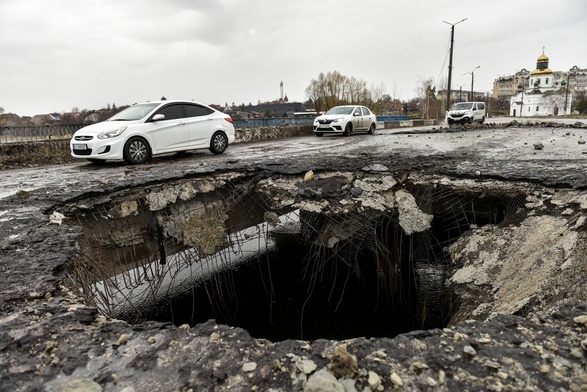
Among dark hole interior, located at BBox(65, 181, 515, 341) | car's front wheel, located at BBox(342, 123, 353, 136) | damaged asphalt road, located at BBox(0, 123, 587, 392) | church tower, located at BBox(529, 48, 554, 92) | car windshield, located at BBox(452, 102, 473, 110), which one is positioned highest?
church tower, located at BBox(529, 48, 554, 92)

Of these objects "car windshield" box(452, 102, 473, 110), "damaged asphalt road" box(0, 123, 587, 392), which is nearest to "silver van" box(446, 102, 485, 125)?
"car windshield" box(452, 102, 473, 110)

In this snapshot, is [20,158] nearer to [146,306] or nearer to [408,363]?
[146,306]

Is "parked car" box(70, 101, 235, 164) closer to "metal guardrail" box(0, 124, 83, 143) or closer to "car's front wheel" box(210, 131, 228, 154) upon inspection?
"car's front wheel" box(210, 131, 228, 154)

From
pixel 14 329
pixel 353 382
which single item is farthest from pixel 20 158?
pixel 353 382

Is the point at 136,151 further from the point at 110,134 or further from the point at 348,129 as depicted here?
the point at 348,129

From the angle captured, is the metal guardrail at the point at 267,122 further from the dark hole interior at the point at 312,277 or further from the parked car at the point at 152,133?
the dark hole interior at the point at 312,277

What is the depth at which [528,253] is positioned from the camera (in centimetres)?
357

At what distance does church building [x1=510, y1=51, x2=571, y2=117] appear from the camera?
62938mm

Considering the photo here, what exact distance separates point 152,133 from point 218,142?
1.87 metres

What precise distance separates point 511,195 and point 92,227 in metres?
5.48

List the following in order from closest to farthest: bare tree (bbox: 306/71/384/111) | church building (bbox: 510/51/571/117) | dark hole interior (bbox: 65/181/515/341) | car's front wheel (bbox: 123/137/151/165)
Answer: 1. dark hole interior (bbox: 65/181/515/341)
2. car's front wheel (bbox: 123/137/151/165)
3. bare tree (bbox: 306/71/384/111)
4. church building (bbox: 510/51/571/117)

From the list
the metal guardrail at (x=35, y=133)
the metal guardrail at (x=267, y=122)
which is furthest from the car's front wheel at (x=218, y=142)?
the metal guardrail at (x=267, y=122)

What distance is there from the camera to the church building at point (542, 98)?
206 ft

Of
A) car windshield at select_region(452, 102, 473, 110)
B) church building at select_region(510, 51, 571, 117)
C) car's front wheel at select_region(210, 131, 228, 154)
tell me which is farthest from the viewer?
church building at select_region(510, 51, 571, 117)
